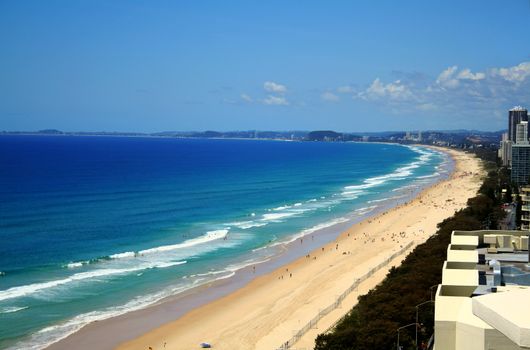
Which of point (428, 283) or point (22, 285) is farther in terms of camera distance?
point (22, 285)

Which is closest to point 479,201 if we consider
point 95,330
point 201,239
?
point 201,239

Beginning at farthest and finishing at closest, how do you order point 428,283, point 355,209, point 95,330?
point 355,209
point 95,330
point 428,283

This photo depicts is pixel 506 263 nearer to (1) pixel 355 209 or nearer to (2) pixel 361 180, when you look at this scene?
(1) pixel 355 209

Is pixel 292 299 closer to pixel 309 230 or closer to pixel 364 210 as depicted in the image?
pixel 309 230

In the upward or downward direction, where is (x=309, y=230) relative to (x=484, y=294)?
downward

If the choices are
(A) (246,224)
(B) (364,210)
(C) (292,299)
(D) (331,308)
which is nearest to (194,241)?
(A) (246,224)

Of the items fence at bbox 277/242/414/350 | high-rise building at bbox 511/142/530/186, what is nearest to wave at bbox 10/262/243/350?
fence at bbox 277/242/414/350
